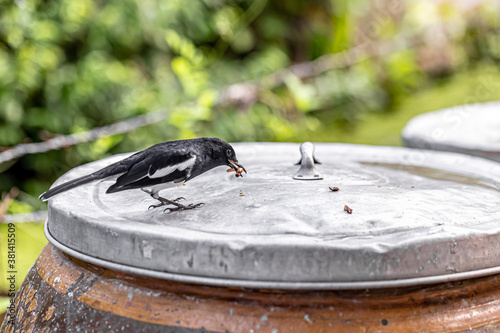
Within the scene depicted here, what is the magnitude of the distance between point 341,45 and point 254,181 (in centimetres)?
457

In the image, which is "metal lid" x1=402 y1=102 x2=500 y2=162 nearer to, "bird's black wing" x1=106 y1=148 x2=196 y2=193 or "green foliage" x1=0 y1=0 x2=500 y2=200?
"bird's black wing" x1=106 y1=148 x2=196 y2=193

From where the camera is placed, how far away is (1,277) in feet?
10.5

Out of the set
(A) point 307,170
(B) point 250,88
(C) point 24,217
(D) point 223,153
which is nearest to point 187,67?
(B) point 250,88

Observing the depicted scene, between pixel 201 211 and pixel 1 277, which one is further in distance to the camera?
pixel 1 277

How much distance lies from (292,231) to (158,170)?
12.1 inches

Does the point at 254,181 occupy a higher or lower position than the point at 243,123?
higher

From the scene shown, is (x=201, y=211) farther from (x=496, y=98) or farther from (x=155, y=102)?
(x=496, y=98)

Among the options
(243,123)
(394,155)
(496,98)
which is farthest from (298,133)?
(394,155)

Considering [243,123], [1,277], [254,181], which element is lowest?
[1,277]

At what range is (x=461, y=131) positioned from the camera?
2.27 m

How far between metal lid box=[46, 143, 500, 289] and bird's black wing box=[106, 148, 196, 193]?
0.06 metres

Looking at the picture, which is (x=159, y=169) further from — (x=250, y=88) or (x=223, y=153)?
(x=250, y=88)

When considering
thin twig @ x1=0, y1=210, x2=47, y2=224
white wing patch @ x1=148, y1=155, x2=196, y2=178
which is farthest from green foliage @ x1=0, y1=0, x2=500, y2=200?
white wing patch @ x1=148, y1=155, x2=196, y2=178

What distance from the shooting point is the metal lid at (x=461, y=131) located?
76.1 inches
